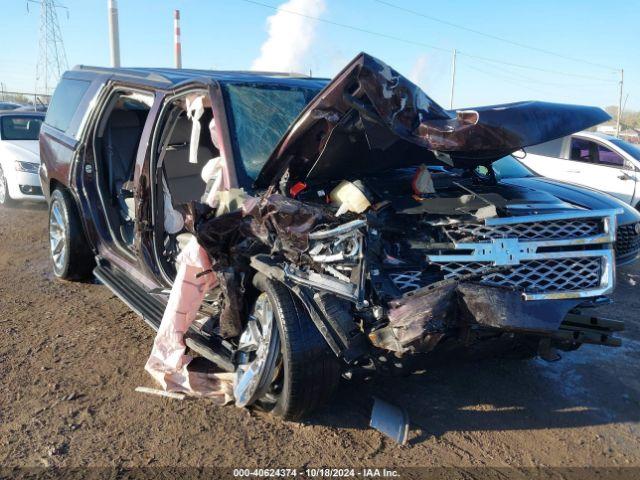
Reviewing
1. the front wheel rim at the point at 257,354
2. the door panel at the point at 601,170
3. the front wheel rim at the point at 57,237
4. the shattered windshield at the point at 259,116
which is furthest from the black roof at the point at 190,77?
the door panel at the point at 601,170

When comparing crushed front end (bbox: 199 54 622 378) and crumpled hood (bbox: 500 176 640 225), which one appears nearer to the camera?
Result: crushed front end (bbox: 199 54 622 378)

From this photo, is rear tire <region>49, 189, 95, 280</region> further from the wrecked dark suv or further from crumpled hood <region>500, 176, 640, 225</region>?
crumpled hood <region>500, 176, 640, 225</region>

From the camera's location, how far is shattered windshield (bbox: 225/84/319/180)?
368 cm

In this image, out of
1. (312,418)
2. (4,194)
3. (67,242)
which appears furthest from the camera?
(4,194)

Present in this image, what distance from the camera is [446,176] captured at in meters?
3.69

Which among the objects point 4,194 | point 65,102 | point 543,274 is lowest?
point 4,194

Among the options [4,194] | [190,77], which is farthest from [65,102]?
[4,194]

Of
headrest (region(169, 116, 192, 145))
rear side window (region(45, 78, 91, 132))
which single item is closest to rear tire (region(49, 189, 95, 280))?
rear side window (region(45, 78, 91, 132))

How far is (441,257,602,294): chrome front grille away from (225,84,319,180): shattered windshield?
4.79 feet

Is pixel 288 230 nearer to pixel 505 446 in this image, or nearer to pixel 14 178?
pixel 505 446

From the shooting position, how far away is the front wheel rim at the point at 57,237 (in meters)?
5.44

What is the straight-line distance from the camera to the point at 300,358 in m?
2.86

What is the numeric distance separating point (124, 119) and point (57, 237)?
1.34m

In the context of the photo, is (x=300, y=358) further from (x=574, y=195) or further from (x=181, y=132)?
(x=181, y=132)
